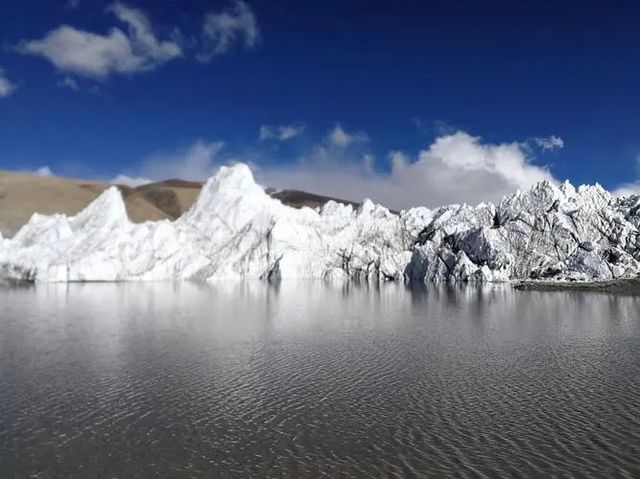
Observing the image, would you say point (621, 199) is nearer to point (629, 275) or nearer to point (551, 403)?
point (629, 275)

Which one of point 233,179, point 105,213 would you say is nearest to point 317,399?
point 105,213

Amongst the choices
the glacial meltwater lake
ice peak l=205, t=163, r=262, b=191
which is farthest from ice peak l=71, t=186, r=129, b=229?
the glacial meltwater lake

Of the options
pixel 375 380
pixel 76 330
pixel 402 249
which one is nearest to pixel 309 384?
pixel 375 380

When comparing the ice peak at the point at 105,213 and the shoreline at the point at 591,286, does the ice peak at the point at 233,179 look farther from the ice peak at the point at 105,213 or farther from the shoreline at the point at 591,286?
the shoreline at the point at 591,286

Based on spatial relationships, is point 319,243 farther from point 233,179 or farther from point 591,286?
point 591,286

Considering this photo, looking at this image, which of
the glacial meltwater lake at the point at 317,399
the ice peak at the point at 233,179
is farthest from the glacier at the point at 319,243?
the glacial meltwater lake at the point at 317,399

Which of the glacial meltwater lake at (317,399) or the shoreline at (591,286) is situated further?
the shoreline at (591,286)
